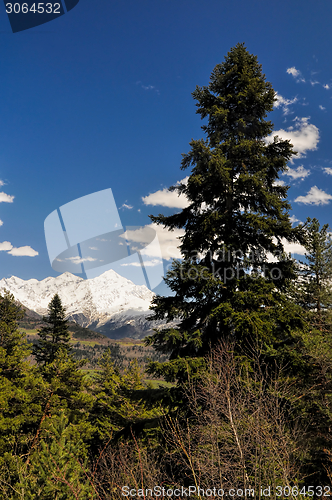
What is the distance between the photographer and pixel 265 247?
29.8 feet

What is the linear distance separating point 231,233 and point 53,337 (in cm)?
2741

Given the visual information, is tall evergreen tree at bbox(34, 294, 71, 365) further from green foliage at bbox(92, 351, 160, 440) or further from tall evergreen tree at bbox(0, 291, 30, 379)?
tall evergreen tree at bbox(0, 291, 30, 379)

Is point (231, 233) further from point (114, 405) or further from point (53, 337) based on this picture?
point (53, 337)

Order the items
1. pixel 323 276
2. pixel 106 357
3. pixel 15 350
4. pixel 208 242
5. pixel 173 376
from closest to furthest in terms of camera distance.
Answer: pixel 173 376, pixel 208 242, pixel 323 276, pixel 15 350, pixel 106 357

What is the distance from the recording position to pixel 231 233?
899 centimetres

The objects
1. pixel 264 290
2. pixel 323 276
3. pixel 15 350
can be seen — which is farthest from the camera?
pixel 15 350

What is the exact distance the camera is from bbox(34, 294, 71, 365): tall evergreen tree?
2841cm

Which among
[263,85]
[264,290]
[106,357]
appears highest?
[263,85]

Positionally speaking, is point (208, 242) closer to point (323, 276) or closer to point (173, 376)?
point (173, 376)

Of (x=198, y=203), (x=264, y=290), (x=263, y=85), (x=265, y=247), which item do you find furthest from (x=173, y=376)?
(x=263, y=85)

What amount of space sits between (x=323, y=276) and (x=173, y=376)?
41.9 ft

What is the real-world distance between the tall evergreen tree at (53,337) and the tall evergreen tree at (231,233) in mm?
23374

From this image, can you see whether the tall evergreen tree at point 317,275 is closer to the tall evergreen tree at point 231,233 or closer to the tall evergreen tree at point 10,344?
the tall evergreen tree at point 231,233

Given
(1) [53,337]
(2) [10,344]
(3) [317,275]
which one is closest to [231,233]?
(3) [317,275]
